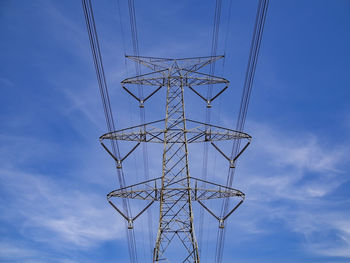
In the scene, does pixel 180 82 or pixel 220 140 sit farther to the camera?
pixel 180 82

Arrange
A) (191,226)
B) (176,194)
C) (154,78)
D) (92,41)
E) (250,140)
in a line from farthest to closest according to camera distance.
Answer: (154,78), (250,140), (176,194), (191,226), (92,41)

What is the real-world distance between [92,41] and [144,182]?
9735 millimetres

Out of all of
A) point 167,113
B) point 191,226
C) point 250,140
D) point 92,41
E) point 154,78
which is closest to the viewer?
point 92,41

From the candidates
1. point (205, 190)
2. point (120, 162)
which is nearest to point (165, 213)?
point (205, 190)

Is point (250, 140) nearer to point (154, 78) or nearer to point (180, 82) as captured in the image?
point (180, 82)

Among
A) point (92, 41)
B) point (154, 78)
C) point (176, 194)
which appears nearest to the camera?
point (92, 41)

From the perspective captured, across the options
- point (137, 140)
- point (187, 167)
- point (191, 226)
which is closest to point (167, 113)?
point (137, 140)

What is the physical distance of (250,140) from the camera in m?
22.2

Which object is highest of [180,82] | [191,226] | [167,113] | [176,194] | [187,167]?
[180,82]

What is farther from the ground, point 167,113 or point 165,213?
point 167,113

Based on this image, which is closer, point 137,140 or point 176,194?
point 176,194

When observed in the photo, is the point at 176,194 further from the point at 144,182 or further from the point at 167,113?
the point at 167,113

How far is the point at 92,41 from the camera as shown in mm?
→ 14336

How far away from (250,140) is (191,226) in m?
7.16
